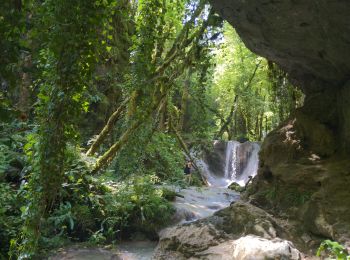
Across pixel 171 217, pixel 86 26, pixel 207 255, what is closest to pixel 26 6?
pixel 86 26

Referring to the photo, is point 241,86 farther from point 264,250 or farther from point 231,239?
point 264,250

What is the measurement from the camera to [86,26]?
2.77 m

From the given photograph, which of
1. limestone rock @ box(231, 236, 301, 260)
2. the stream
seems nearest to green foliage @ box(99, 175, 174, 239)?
the stream

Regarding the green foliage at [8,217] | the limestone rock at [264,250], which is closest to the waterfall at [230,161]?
the green foliage at [8,217]

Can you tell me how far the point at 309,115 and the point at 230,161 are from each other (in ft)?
32.2

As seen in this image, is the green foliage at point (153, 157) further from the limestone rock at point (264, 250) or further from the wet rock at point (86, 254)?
the limestone rock at point (264, 250)

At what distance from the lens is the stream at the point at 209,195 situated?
237 inches

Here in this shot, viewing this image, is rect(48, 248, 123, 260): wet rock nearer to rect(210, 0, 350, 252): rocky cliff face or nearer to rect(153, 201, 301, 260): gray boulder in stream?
rect(153, 201, 301, 260): gray boulder in stream

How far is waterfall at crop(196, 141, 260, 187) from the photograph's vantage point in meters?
16.3

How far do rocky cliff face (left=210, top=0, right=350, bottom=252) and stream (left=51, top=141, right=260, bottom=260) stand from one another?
1774 millimetres

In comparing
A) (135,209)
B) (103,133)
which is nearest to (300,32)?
(135,209)

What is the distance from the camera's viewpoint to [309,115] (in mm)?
7477

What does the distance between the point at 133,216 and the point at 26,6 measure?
5932 mm

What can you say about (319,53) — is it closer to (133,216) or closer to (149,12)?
(149,12)
